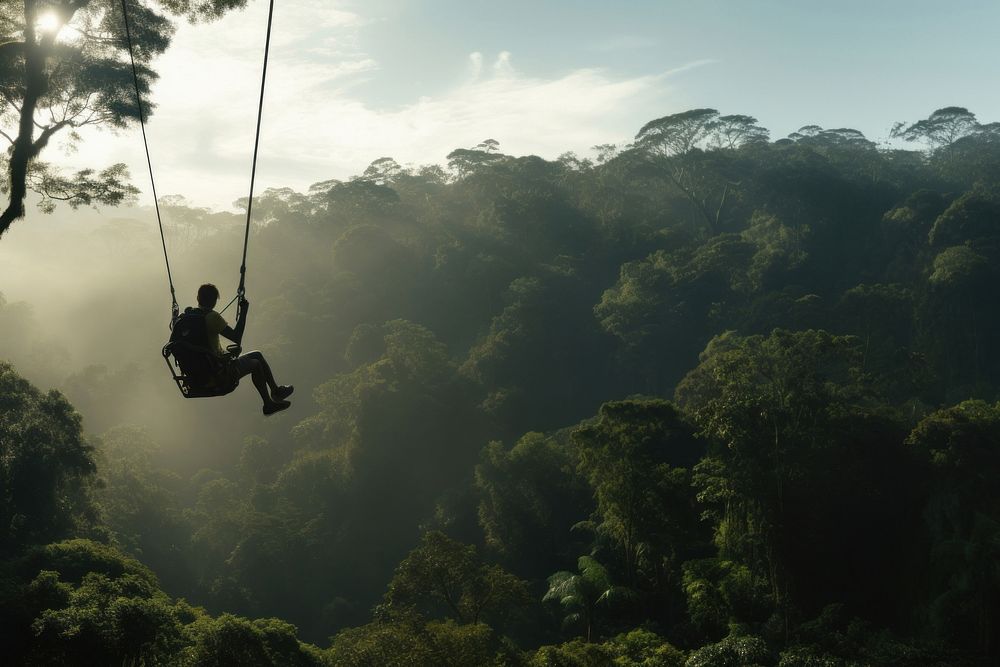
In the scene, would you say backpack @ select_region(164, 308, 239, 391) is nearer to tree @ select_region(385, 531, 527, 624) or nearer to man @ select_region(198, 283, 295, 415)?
man @ select_region(198, 283, 295, 415)

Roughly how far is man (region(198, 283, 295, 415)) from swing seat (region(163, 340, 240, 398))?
69 millimetres

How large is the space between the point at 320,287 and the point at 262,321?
585 centimetres

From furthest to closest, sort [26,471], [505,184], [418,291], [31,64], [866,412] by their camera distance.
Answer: [505,184] → [418,291] → [26,471] → [866,412] → [31,64]

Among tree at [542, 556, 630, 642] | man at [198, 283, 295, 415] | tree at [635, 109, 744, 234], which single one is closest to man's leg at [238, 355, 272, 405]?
man at [198, 283, 295, 415]

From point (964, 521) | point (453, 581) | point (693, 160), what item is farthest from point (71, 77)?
point (693, 160)

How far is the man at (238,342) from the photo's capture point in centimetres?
709

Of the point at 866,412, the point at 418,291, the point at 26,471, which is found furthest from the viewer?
the point at 418,291

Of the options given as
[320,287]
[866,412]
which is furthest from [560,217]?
[866,412]

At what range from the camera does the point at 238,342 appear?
24.4 ft

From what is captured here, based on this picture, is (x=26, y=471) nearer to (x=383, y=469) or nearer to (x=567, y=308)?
(x=383, y=469)

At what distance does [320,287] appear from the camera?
182ft

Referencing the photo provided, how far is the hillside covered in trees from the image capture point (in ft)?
57.0

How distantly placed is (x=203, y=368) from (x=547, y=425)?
1490 inches

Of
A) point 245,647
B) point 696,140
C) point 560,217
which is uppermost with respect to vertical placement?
point 696,140
